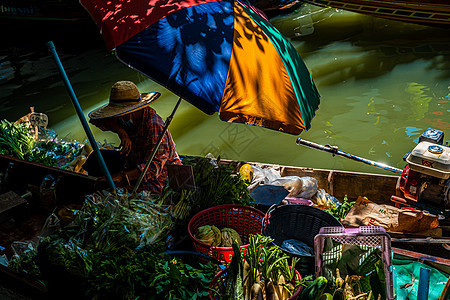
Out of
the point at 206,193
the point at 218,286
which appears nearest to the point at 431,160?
the point at 206,193

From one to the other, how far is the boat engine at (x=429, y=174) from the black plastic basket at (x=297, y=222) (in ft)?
5.29

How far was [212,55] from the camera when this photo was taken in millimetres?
2070

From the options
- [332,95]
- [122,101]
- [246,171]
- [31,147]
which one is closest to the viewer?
[122,101]

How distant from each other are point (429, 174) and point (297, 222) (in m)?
1.72

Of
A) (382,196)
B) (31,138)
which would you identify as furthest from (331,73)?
(31,138)

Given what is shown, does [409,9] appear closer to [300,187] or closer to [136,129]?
[300,187]

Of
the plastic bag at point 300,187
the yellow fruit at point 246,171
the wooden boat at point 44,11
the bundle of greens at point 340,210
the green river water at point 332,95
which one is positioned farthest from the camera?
the wooden boat at point 44,11

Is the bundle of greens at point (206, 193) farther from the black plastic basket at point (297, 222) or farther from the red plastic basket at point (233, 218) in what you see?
the black plastic basket at point (297, 222)

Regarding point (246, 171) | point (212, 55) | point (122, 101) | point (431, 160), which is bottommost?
point (246, 171)

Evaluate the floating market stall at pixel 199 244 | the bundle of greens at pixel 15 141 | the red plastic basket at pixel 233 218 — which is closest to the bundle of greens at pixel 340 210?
the floating market stall at pixel 199 244

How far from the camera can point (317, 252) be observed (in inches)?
81.7

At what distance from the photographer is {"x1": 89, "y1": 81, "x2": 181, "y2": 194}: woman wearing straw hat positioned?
316cm

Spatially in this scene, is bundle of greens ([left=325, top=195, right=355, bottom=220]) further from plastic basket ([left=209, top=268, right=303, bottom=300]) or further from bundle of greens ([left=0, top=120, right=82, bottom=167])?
bundle of greens ([left=0, top=120, right=82, bottom=167])

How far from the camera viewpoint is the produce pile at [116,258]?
6.52 feet
